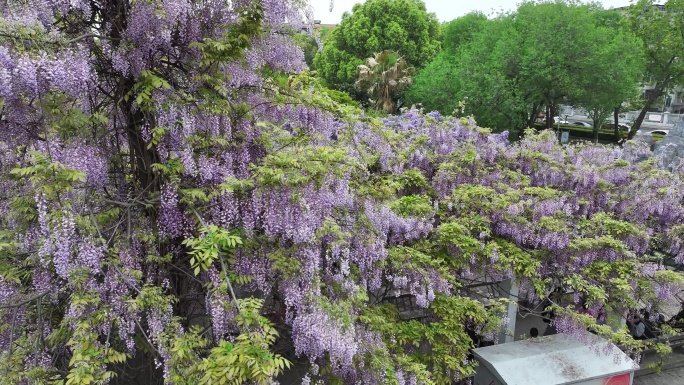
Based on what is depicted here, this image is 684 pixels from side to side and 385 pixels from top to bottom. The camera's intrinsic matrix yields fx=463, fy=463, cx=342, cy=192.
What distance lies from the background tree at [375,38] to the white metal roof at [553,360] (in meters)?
26.3

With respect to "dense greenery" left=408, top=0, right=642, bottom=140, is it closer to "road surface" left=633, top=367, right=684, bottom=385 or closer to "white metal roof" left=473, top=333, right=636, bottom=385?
"road surface" left=633, top=367, right=684, bottom=385

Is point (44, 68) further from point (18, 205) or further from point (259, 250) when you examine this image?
point (259, 250)

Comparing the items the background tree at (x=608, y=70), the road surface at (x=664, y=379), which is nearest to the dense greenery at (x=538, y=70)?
the background tree at (x=608, y=70)

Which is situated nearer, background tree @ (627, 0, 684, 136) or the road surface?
the road surface

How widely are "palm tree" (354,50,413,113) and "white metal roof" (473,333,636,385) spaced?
69.7 feet

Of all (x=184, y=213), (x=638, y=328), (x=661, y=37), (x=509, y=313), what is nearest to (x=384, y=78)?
(x=661, y=37)

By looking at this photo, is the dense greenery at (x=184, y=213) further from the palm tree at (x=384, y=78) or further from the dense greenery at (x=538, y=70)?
the palm tree at (x=384, y=78)

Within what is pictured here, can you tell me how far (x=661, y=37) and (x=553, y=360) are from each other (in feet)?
98.0

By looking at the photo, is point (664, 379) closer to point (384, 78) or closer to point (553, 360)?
point (553, 360)

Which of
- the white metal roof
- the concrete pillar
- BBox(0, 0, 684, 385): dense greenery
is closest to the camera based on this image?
BBox(0, 0, 684, 385): dense greenery

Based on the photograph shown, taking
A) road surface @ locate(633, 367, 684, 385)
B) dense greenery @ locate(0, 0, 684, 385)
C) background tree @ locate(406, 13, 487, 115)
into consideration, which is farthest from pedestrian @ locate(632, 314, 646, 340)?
background tree @ locate(406, 13, 487, 115)

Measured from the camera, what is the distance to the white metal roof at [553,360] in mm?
6520

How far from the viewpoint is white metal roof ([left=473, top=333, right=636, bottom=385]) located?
6.52m

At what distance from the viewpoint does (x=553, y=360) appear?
683cm
